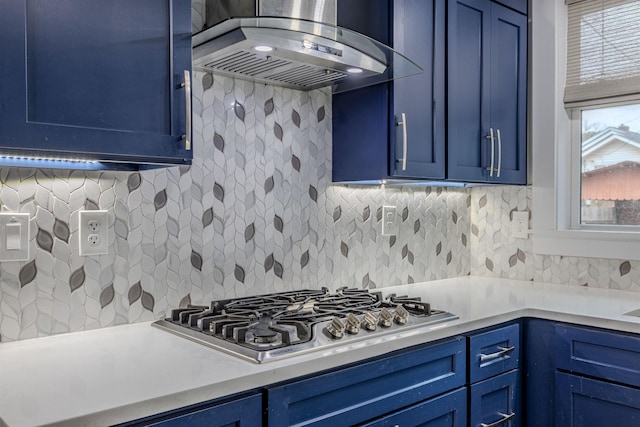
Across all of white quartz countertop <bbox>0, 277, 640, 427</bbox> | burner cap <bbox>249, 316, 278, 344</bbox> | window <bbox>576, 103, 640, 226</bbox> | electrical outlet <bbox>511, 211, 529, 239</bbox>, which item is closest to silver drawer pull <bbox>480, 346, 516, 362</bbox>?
white quartz countertop <bbox>0, 277, 640, 427</bbox>

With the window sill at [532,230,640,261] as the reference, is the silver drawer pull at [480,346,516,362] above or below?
below

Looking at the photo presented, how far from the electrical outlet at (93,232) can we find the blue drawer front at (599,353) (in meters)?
1.57

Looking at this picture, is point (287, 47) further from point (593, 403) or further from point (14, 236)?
point (593, 403)

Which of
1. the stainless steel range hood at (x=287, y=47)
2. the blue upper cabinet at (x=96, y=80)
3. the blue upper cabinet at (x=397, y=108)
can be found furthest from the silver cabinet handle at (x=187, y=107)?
the blue upper cabinet at (x=397, y=108)

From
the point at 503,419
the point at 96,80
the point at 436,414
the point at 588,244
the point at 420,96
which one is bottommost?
the point at 503,419

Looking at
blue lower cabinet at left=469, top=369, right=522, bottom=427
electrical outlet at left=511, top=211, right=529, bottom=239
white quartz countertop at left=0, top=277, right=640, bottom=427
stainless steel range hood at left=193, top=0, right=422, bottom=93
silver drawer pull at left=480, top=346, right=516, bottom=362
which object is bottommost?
blue lower cabinet at left=469, top=369, right=522, bottom=427

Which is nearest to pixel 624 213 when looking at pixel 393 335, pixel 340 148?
pixel 340 148

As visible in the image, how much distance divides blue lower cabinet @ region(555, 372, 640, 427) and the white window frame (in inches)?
31.6

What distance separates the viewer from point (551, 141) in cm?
263

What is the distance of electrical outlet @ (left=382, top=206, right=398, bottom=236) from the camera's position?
96.8 inches

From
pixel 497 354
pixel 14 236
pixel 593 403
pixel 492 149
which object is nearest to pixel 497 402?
pixel 497 354

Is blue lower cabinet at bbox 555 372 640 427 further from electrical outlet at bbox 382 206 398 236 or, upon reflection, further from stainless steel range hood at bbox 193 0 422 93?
stainless steel range hood at bbox 193 0 422 93

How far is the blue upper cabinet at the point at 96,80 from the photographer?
3.76ft

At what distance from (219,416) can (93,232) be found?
74cm
